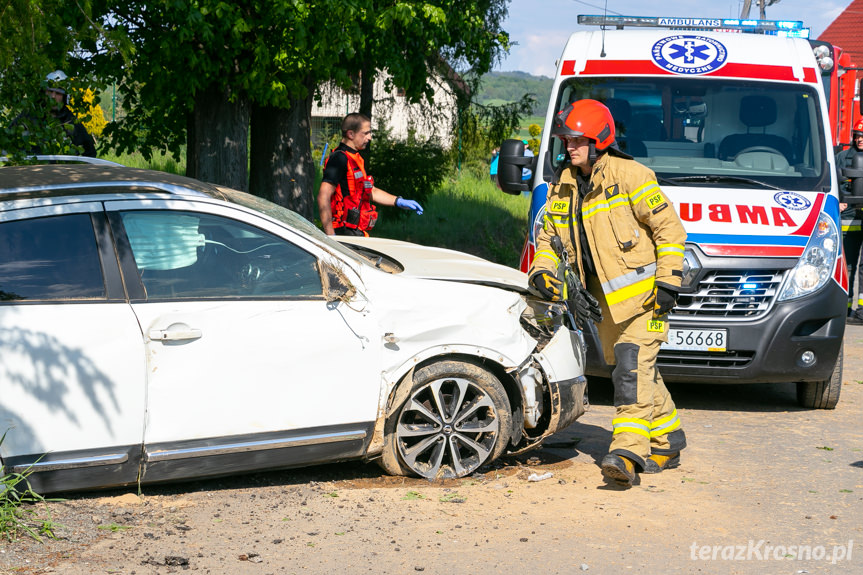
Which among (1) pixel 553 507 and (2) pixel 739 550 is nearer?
(2) pixel 739 550

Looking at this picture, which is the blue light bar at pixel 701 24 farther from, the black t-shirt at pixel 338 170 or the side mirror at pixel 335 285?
the side mirror at pixel 335 285

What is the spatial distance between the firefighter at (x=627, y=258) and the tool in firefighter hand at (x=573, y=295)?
0.09 m

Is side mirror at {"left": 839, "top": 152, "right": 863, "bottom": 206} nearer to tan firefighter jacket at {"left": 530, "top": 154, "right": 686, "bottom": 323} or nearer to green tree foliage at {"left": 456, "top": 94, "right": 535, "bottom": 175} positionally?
tan firefighter jacket at {"left": 530, "top": 154, "right": 686, "bottom": 323}

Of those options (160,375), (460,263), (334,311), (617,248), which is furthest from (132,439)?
(617,248)

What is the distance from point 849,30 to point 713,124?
29.9 metres

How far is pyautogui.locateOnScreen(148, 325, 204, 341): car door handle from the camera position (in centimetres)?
471

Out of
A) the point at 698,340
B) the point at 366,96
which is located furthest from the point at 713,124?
the point at 366,96

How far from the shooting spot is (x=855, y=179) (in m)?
7.88

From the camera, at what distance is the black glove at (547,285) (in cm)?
562

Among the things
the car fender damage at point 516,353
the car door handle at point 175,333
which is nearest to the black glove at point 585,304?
the car fender damage at point 516,353

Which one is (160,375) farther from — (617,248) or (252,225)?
(617,248)

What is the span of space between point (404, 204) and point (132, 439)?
158 inches

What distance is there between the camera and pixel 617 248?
5672 millimetres

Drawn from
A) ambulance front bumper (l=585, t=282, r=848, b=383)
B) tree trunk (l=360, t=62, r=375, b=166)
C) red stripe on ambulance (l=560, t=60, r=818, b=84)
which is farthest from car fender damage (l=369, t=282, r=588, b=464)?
tree trunk (l=360, t=62, r=375, b=166)
